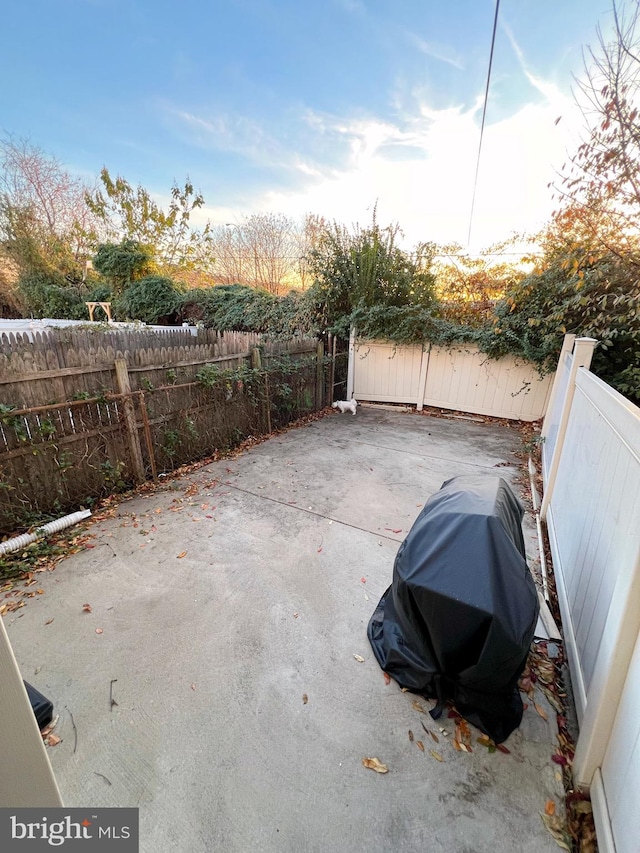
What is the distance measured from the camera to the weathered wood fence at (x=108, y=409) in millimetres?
3088

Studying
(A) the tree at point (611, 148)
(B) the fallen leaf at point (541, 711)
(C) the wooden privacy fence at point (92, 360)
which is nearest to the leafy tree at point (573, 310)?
(A) the tree at point (611, 148)

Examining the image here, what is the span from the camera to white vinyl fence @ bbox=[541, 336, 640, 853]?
1141 mm

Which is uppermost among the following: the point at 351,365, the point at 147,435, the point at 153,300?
the point at 153,300

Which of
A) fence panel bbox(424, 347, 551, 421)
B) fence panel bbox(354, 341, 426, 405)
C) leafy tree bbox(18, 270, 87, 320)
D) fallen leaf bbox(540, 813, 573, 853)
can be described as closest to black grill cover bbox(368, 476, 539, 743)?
fallen leaf bbox(540, 813, 573, 853)

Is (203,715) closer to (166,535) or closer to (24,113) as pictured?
(166,535)

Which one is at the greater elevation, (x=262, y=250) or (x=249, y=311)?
(x=262, y=250)

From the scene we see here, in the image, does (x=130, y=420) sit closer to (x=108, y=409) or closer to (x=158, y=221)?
(x=108, y=409)

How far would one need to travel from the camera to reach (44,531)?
306 centimetres

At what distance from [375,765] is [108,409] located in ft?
12.4

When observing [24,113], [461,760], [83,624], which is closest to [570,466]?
[461,760]

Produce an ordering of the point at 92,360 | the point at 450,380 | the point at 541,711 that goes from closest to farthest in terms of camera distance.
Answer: the point at 541,711 → the point at 92,360 → the point at 450,380

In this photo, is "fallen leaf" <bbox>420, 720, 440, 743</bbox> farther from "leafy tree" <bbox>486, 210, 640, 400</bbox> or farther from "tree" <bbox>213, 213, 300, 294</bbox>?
"tree" <bbox>213, 213, 300, 294</bbox>

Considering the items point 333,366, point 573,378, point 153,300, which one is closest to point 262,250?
point 153,300

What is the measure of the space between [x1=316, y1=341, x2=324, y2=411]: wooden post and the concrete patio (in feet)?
14.1
